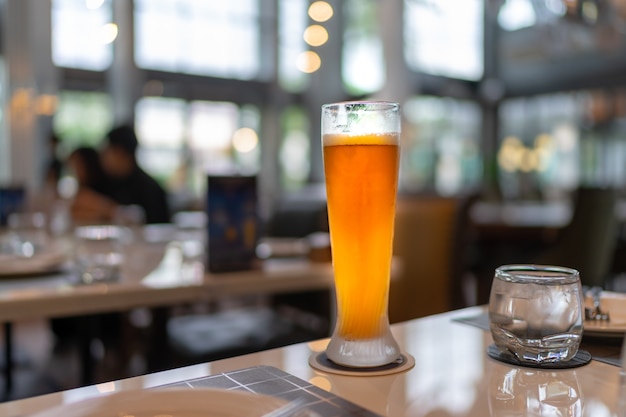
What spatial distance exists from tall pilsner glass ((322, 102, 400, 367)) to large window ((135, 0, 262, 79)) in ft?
24.2

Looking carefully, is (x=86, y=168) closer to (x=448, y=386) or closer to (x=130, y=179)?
(x=130, y=179)

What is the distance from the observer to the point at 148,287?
4.46 ft

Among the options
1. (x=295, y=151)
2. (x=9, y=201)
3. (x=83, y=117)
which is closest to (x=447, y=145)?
(x=295, y=151)

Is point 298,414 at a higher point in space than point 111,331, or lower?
higher

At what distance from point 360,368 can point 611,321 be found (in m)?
0.38

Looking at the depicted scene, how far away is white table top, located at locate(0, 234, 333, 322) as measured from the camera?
1256mm

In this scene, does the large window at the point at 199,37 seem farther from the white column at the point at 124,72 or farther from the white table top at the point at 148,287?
the white table top at the point at 148,287

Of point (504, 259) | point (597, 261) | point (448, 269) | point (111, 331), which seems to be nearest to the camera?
point (448, 269)

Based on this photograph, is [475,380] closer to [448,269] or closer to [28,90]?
[448,269]

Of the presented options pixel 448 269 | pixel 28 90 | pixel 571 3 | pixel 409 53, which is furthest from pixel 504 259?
pixel 409 53

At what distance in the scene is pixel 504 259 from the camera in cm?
417

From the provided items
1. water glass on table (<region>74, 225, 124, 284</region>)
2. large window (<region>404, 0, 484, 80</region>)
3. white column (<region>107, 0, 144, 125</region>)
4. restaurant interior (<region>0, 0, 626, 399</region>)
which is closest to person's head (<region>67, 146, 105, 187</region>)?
restaurant interior (<region>0, 0, 626, 399</region>)

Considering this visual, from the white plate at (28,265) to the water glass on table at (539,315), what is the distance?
1218 millimetres

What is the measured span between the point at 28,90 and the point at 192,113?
2.27 m
